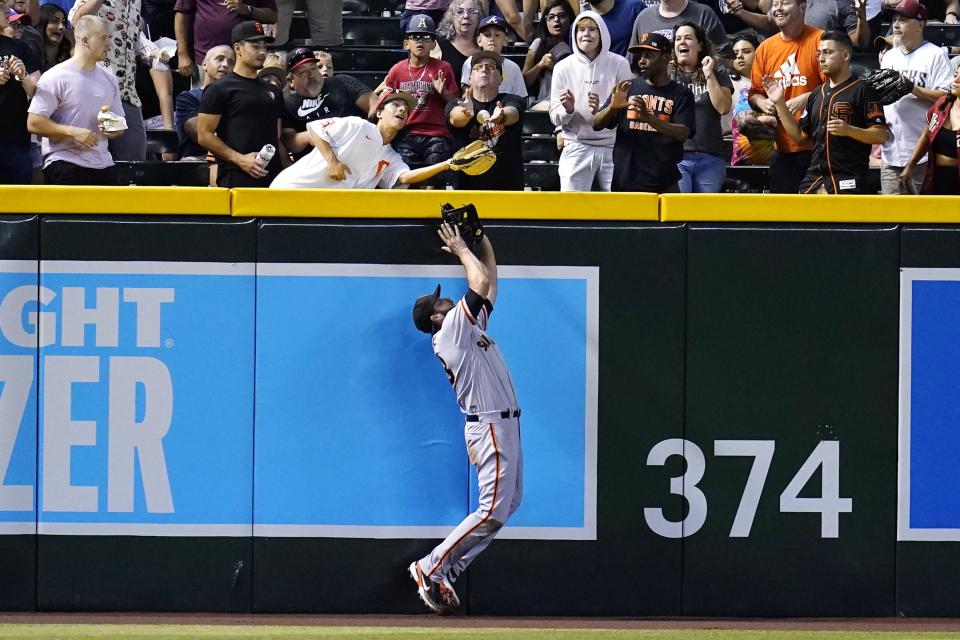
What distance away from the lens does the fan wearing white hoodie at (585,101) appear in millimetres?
9609

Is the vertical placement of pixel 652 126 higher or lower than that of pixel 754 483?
higher

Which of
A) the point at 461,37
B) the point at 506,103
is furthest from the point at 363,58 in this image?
the point at 506,103

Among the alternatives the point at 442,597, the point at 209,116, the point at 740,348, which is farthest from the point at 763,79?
the point at 442,597

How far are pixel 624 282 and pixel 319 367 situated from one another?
1.58 metres

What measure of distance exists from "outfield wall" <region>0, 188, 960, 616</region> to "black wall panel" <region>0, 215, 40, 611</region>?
2 centimetres

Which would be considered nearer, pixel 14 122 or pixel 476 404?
pixel 476 404

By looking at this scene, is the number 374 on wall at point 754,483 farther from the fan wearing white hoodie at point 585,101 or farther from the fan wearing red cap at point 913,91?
the fan wearing red cap at point 913,91

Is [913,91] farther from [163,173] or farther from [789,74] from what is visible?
[163,173]

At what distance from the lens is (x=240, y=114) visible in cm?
905

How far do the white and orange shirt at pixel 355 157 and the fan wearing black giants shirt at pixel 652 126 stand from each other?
1868 mm

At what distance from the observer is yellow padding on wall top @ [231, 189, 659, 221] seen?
6.85 meters

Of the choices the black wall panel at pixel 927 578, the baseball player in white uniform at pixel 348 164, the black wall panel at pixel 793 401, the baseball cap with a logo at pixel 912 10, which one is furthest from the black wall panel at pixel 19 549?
the baseball cap with a logo at pixel 912 10

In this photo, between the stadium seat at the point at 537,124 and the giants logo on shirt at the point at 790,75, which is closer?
the giants logo on shirt at the point at 790,75

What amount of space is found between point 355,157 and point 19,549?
2.71 m
